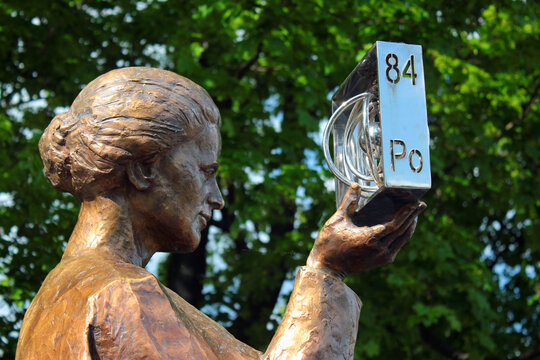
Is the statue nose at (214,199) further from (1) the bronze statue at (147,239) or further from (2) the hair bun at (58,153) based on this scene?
(2) the hair bun at (58,153)

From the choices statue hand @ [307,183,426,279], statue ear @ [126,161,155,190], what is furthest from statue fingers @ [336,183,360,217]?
statue ear @ [126,161,155,190]

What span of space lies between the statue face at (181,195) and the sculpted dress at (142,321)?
0.69 feet

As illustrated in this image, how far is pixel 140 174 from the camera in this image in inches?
118

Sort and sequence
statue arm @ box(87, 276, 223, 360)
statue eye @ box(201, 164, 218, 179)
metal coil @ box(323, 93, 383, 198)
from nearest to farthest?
statue arm @ box(87, 276, 223, 360) → metal coil @ box(323, 93, 383, 198) → statue eye @ box(201, 164, 218, 179)

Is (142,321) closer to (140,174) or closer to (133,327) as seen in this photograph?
(133,327)

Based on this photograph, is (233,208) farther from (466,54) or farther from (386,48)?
(386,48)

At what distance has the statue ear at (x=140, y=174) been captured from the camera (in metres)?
2.97

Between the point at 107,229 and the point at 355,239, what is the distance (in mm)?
833

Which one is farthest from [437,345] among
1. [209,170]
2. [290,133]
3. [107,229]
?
[107,229]

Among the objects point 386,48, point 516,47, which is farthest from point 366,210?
point 516,47

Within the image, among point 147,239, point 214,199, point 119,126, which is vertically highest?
point 119,126

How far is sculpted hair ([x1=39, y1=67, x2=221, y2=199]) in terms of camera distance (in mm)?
2922

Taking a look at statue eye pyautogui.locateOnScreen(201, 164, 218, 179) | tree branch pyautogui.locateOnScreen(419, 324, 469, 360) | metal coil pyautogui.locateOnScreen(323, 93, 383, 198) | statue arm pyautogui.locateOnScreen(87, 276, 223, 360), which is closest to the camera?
statue arm pyautogui.locateOnScreen(87, 276, 223, 360)

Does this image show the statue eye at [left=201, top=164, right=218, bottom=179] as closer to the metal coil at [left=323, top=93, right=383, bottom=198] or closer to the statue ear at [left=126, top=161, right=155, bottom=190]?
the statue ear at [left=126, top=161, right=155, bottom=190]
